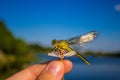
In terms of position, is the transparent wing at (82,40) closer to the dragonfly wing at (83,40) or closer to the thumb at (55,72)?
the dragonfly wing at (83,40)

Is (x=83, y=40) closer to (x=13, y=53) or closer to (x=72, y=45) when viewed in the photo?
(x=72, y=45)

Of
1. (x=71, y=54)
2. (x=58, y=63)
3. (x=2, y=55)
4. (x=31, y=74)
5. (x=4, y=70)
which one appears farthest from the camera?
(x=2, y=55)

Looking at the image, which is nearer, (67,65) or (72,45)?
(72,45)

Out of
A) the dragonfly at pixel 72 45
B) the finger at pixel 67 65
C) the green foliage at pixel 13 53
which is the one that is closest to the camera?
the dragonfly at pixel 72 45

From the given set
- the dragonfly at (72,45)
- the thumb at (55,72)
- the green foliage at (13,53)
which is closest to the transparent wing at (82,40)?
the dragonfly at (72,45)

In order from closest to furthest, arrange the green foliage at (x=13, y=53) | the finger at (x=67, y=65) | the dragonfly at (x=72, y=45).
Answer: the dragonfly at (x=72, y=45) → the finger at (x=67, y=65) → the green foliage at (x=13, y=53)

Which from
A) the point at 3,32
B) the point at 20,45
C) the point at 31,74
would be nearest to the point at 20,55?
the point at 20,45

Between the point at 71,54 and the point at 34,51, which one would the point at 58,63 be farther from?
the point at 34,51

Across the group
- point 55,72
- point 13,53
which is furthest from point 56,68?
point 13,53
